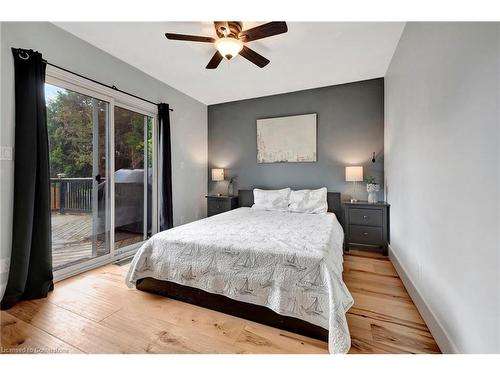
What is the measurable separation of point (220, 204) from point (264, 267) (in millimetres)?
2520

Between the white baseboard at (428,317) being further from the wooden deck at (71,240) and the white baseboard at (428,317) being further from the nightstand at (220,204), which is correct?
the wooden deck at (71,240)

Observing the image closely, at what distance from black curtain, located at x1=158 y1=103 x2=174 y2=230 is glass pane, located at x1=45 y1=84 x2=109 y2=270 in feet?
2.42

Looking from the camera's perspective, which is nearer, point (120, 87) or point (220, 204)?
point (120, 87)

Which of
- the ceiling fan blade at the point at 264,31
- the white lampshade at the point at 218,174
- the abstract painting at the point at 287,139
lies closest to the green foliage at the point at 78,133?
the white lampshade at the point at 218,174

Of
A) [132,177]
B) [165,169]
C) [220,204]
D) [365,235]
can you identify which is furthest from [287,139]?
[132,177]

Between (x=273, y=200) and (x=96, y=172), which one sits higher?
(x=96, y=172)

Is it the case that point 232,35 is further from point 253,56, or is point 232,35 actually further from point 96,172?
point 96,172

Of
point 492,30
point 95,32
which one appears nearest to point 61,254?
point 95,32

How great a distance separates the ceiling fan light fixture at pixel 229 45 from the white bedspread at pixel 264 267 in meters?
1.68

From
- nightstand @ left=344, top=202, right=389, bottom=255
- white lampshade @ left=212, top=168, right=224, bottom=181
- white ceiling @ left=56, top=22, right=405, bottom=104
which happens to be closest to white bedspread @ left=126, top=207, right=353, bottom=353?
nightstand @ left=344, top=202, right=389, bottom=255

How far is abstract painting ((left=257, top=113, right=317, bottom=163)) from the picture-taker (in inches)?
143

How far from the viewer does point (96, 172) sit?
2.55 metres

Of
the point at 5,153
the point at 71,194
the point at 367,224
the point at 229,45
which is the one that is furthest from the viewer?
the point at 367,224

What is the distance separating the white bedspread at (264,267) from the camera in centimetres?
137
